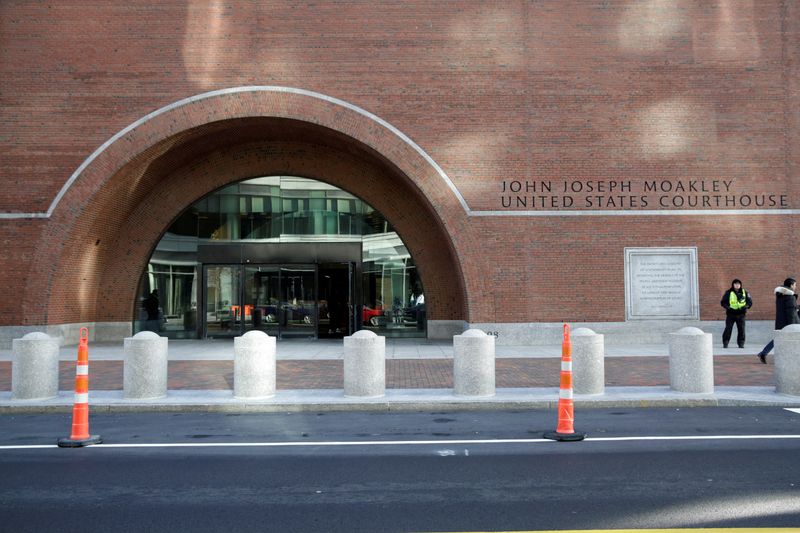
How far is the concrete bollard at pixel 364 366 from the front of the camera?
33.4ft

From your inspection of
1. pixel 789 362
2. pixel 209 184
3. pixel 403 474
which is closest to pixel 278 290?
pixel 209 184

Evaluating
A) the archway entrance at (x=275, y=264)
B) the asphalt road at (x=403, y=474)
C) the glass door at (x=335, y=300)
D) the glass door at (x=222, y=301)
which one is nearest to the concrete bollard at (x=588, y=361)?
the asphalt road at (x=403, y=474)

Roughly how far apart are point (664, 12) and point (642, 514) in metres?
18.1

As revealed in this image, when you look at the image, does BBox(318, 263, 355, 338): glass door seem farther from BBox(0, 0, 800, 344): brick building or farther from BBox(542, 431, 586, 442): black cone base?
BBox(542, 431, 586, 442): black cone base

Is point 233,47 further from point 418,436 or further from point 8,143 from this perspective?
point 418,436

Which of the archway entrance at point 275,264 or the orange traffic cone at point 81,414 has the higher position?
the archway entrance at point 275,264

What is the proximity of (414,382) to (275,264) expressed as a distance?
12436 mm

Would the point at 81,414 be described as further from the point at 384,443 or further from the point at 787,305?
the point at 787,305

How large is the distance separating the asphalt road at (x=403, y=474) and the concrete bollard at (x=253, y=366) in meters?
1.10

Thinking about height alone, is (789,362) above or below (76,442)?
above

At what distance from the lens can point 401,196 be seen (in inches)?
875

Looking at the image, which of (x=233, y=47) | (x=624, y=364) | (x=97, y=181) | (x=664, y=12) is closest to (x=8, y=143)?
(x=97, y=181)

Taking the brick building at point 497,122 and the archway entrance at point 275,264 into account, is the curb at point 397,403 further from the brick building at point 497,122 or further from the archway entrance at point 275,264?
the archway entrance at point 275,264

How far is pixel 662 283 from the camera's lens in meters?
19.2
